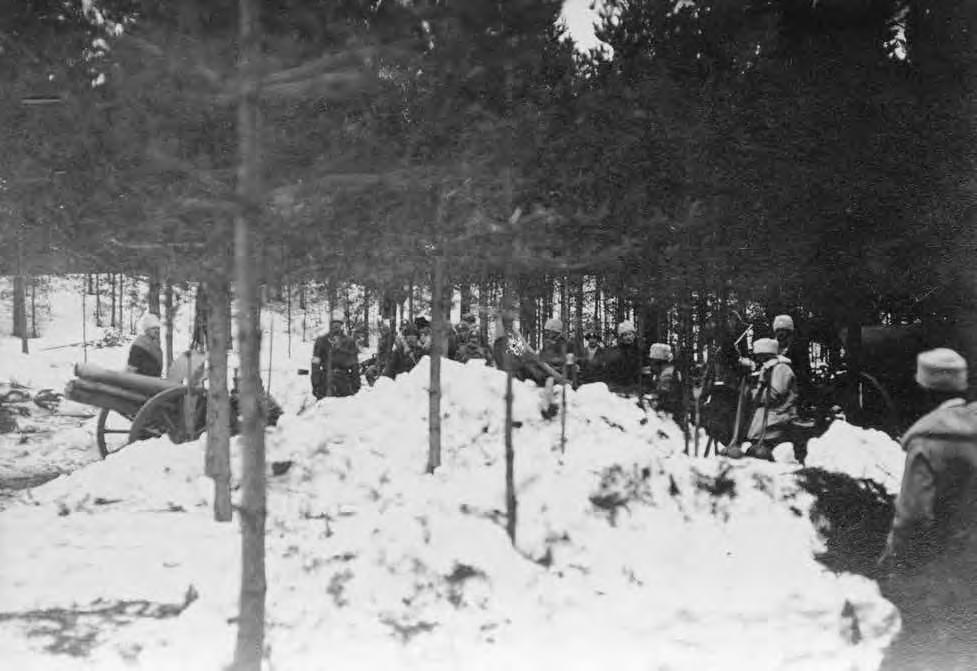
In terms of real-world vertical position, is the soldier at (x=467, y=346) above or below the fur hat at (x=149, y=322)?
below

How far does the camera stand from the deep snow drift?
4637 mm

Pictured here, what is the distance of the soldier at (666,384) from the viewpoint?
448 inches

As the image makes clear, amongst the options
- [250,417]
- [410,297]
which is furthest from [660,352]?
[250,417]

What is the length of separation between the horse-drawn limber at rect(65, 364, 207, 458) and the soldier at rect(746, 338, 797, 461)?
6.05 m

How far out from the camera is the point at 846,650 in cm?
477

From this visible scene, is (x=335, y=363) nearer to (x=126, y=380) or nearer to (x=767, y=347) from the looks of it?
(x=126, y=380)

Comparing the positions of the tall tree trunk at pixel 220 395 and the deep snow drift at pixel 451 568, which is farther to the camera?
the tall tree trunk at pixel 220 395

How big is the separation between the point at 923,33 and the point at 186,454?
8.07 m

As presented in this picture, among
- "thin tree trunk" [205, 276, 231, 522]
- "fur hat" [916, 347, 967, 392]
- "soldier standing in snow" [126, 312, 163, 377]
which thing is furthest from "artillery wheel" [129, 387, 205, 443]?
"fur hat" [916, 347, 967, 392]

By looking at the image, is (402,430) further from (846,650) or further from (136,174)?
(846,650)

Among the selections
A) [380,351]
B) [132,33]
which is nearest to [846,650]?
[132,33]

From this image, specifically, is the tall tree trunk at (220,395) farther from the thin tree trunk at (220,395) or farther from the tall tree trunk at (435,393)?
the tall tree trunk at (435,393)

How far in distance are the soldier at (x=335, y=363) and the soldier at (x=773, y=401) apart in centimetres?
737

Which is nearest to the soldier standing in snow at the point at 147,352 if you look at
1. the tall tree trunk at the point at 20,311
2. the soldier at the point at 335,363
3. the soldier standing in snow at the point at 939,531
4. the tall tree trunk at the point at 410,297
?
the tall tree trunk at the point at 410,297
